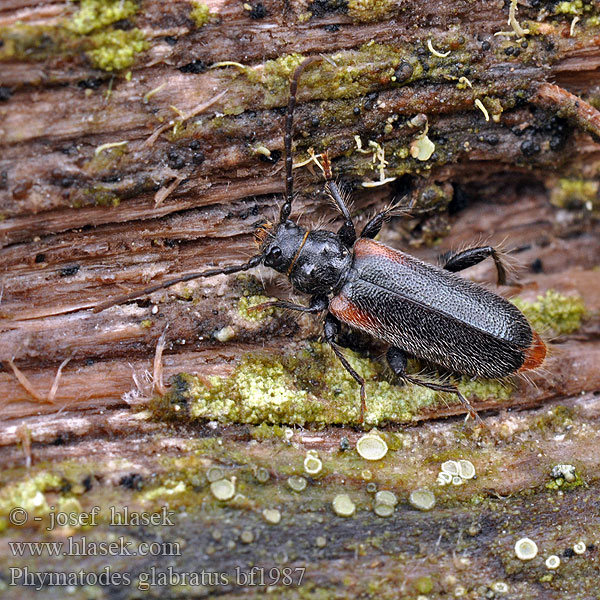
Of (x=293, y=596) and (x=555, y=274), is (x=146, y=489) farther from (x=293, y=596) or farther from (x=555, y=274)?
(x=555, y=274)

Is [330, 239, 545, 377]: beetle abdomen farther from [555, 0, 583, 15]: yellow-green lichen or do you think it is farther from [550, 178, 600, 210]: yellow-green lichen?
[555, 0, 583, 15]: yellow-green lichen

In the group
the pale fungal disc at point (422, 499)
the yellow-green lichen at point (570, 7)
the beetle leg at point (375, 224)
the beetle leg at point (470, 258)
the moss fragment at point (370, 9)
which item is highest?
the moss fragment at point (370, 9)

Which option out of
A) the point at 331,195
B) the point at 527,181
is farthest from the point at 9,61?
the point at 527,181

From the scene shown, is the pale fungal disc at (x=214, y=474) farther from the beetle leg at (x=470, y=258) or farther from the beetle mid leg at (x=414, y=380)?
the beetle leg at (x=470, y=258)

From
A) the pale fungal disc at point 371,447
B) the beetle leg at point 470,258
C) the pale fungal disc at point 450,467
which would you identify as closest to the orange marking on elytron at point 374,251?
the beetle leg at point 470,258

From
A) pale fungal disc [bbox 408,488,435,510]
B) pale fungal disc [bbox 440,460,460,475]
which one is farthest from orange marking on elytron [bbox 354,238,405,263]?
pale fungal disc [bbox 408,488,435,510]
